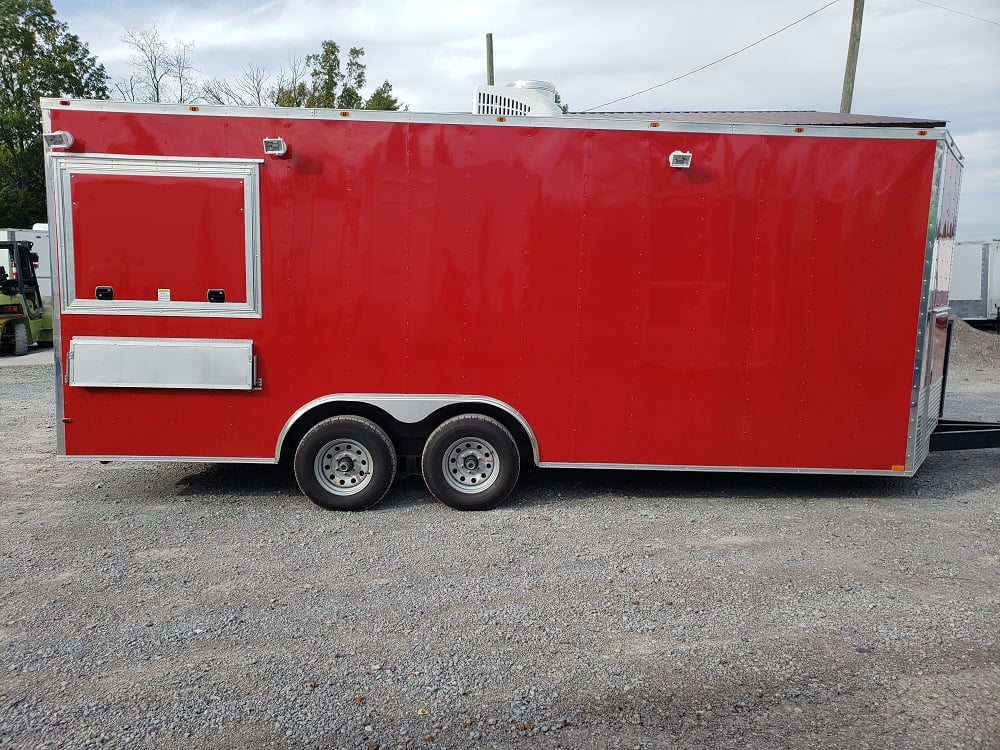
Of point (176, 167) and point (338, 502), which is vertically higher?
point (176, 167)

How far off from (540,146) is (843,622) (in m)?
3.91

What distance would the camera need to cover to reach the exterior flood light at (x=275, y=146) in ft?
18.7

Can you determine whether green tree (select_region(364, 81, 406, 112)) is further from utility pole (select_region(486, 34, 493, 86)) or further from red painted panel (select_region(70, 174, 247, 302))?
red painted panel (select_region(70, 174, 247, 302))

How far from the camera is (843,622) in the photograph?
14.2ft

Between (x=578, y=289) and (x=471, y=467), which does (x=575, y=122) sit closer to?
(x=578, y=289)

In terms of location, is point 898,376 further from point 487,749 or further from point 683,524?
point 487,749

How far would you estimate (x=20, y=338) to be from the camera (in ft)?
55.3

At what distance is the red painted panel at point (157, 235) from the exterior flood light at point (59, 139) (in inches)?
9.5

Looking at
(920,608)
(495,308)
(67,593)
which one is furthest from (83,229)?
(920,608)

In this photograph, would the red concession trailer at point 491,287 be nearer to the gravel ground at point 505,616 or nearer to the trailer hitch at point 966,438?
the gravel ground at point 505,616

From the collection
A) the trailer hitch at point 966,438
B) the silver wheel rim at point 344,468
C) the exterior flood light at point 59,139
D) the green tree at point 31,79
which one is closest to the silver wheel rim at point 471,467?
the silver wheel rim at point 344,468

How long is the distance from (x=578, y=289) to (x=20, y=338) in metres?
15.6

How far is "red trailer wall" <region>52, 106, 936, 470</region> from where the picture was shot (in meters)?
5.89

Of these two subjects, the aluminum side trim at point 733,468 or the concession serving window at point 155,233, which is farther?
the aluminum side trim at point 733,468
